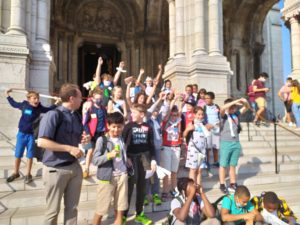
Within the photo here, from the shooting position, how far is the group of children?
4.20 metres

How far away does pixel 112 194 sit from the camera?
4215 millimetres

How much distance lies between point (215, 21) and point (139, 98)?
820cm

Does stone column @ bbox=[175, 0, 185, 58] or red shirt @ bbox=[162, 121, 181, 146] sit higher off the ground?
stone column @ bbox=[175, 0, 185, 58]

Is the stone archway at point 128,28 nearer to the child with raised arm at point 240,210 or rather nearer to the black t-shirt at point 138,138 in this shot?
the black t-shirt at point 138,138

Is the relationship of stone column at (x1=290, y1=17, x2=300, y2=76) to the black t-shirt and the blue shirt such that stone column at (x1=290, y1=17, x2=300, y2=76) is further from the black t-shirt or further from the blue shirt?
the blue shirt

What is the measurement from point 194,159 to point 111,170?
7.01 ft

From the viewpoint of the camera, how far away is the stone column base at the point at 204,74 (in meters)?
11.8

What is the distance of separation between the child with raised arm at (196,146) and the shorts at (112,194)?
1887 millimetres

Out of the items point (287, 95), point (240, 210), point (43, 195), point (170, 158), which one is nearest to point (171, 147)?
point (170, 158)

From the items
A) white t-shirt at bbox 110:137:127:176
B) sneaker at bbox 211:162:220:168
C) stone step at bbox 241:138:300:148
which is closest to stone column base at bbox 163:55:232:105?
stone step at bbox 241:138:300:148

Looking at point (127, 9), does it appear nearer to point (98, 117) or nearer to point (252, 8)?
point (252, 8)

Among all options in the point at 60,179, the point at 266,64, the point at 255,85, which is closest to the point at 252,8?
the point at 266,64

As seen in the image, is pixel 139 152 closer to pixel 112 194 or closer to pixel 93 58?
pixel 112 194

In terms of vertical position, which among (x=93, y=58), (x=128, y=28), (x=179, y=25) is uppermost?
(x=128, y=28)
